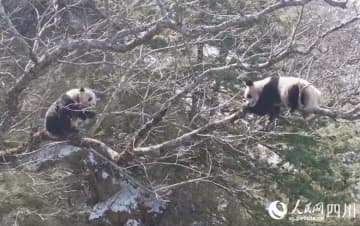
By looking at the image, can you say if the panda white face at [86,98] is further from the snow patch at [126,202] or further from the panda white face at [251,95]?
the panda white face at [251,95]

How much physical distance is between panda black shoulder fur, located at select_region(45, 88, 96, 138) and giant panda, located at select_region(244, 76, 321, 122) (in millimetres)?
1999

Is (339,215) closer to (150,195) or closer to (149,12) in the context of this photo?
(150,195)

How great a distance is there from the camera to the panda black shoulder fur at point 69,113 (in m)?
6.32

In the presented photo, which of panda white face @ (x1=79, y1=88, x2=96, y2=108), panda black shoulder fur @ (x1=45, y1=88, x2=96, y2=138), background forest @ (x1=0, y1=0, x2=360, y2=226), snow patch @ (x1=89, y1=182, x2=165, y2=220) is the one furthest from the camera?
snow patch @ (x1=89, y1=182, x2=165, y2=220)

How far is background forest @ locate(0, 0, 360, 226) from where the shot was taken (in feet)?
20.2

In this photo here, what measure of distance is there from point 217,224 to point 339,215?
176 centimetres

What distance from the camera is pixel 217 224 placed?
7230 millimetres

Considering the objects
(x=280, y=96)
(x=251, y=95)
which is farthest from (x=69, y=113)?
(x=280, y=96)

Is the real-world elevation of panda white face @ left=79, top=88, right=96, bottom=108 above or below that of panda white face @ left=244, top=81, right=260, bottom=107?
below

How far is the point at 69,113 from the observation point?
6496 mm

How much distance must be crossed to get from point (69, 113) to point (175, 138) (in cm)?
140

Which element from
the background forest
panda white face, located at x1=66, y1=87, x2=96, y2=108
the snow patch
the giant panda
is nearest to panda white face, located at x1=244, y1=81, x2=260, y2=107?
the giant panda

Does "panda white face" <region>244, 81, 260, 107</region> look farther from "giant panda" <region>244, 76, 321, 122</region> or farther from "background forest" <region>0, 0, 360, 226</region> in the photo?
"background forest" <region>0, 0, 360, 226</region>

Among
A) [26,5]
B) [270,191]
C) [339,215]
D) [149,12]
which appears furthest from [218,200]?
[26,5]
